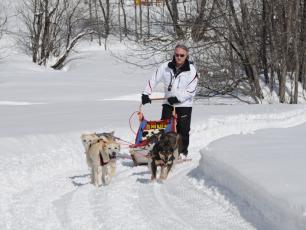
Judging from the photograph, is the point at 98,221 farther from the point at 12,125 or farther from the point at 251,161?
the point at 12,125

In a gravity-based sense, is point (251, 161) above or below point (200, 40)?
below

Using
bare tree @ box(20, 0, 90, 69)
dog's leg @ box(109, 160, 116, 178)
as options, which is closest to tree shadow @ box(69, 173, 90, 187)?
dog's leg @ box(109, 160, 116, 178)

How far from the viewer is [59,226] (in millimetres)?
4887

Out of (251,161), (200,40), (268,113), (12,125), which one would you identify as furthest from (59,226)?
(200,40)

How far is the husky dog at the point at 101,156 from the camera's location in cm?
658

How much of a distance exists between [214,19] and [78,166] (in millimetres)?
10194

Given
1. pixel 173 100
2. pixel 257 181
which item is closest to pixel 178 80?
pixel 173 100

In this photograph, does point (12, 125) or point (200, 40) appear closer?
point (12, 125)

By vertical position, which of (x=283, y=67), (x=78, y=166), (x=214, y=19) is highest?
(x=214, y=19)

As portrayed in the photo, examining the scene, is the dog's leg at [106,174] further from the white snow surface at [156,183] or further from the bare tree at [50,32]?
the bare tree at [50,32]

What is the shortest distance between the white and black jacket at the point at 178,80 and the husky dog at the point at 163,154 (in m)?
0.98

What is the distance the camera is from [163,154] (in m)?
6.95

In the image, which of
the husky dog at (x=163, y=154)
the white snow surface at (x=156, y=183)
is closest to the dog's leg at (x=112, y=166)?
the white snow surface at (x=156, y=183)

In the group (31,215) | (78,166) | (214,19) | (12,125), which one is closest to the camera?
(31,215)
